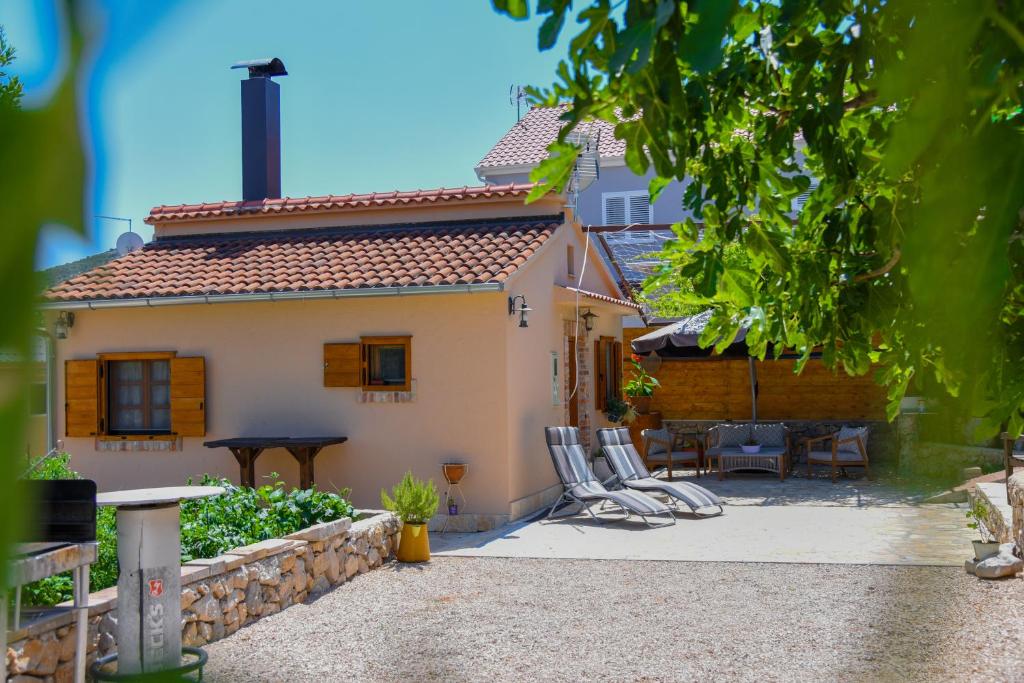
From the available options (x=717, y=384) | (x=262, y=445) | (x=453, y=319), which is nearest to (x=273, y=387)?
(x=262, y=445)

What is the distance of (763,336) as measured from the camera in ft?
8.78

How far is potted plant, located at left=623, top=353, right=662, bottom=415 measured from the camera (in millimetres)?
18922

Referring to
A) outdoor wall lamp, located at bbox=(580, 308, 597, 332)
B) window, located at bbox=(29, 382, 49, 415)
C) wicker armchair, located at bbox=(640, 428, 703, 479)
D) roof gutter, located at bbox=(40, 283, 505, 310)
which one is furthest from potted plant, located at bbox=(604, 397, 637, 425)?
window, located at bbox=(29, 382, 49, 415)

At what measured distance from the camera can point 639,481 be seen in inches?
517

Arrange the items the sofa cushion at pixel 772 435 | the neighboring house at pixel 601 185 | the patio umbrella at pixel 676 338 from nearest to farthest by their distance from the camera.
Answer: the patio umbrella at pixel 676 338 < the sofa cushion at pixel 772 435 < the neighboring house at pixel 601 185

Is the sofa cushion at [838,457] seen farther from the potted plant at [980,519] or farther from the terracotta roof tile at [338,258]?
the terracotta roof tile at [338,258]

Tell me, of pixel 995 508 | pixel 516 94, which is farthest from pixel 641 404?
pixel 516 94

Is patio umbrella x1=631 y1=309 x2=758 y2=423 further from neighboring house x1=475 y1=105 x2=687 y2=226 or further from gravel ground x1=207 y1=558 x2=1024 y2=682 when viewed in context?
neighboring house x1=475 y1=105 x2=687 y2=226

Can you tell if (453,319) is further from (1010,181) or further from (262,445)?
(1010,181)

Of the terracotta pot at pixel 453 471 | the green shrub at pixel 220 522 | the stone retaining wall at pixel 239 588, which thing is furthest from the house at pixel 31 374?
the terracotta pot at pixel 453 471

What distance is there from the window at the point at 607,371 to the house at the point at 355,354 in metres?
2.32

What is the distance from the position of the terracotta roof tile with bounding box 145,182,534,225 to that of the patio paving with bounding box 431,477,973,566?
4457 millimetres

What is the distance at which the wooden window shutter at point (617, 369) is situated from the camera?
17359 mm

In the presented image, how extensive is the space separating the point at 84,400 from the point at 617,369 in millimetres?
8626
